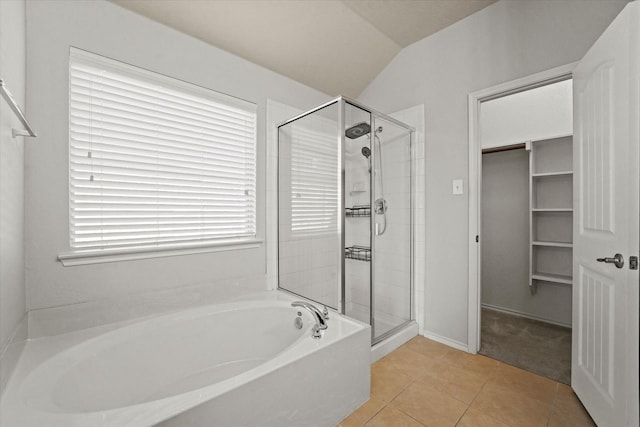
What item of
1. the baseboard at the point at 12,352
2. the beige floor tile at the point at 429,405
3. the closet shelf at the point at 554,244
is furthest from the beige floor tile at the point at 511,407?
the baseboard at the point at 12,352

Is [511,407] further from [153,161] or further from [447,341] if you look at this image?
[153,161]

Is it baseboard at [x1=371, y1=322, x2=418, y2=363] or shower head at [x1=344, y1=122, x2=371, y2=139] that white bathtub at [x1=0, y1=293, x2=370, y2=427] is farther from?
shower head at [x1=344, y1=122, x2=371, y2=139]

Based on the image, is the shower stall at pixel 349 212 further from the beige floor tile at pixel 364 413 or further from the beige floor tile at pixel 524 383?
the beige floor tile at pixel 524 383

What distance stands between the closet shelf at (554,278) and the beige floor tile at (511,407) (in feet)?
4.68

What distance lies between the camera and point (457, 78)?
7.68 feet

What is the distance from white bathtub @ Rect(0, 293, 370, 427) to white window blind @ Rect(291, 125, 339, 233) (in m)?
0.68

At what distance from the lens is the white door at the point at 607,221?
120 cm

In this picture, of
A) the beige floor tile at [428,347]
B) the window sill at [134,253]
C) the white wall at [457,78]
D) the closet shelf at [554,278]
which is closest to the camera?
the window sill at [134,253]

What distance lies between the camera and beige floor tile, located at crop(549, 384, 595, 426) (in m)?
1.48

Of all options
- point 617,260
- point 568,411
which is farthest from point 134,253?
point 568,411

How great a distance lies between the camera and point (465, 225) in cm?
228

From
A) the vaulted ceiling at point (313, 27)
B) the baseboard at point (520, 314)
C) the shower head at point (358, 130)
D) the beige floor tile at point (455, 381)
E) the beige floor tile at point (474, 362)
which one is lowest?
the beige floor tile at point (455, 381)

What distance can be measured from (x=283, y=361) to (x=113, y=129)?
5.57ft

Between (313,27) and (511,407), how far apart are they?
9.42ft
